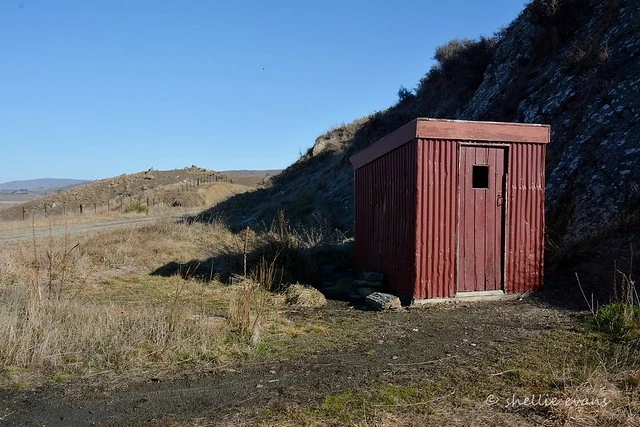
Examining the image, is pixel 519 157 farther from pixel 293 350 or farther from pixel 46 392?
pixel 46 392

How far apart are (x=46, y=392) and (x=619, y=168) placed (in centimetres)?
1013

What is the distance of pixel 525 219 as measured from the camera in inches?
357

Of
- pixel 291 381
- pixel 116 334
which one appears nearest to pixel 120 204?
pixel 116 334

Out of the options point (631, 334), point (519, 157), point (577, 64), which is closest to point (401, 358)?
point (631, 334)

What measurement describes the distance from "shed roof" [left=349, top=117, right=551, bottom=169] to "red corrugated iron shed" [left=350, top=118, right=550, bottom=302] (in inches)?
0.6

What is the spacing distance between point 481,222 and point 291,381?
4.97 m

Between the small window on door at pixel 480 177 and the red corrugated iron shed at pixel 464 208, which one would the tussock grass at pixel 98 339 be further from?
the small window on door at pixel 480 177

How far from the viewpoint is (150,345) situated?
19.2 feet

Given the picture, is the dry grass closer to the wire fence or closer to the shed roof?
the shed roof

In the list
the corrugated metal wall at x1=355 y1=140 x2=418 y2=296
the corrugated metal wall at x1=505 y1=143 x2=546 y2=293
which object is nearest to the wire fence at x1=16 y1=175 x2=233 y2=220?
the corrugated metal wall at x1=355 y1=140 x2=418 y2=296

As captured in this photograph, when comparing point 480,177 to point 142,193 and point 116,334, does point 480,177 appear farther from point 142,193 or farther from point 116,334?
point 142,193

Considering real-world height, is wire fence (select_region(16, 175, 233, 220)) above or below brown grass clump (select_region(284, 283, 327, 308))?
above

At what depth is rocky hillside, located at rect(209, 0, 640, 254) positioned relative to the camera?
10352 millimetres

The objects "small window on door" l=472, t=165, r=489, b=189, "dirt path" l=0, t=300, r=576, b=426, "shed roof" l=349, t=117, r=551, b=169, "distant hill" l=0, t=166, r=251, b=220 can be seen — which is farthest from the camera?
"distant hill" l=0, t=166, r=251, b=220
